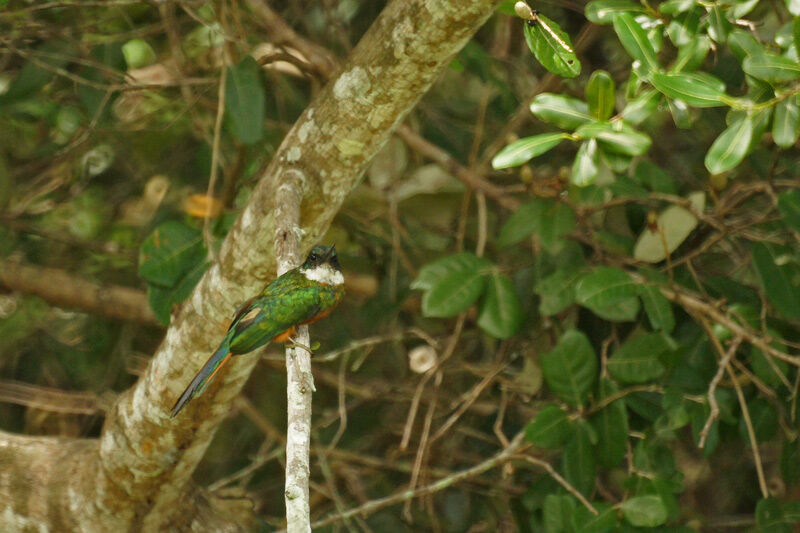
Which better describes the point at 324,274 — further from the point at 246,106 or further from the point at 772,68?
the point at 772,68

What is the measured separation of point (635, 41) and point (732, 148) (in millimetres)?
234

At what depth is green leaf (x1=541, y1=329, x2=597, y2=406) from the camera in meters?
2.33

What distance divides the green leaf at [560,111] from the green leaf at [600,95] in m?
0.03

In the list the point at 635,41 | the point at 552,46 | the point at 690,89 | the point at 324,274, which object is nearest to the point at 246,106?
the point at 324,274

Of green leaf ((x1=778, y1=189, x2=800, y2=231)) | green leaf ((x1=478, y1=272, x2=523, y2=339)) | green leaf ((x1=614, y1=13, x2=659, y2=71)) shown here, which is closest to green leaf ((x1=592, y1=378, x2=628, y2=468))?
green leaf ((x1=478, y1=272, x2=523, y2=339))

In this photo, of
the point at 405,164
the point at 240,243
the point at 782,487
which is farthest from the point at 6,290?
the point at 782,487

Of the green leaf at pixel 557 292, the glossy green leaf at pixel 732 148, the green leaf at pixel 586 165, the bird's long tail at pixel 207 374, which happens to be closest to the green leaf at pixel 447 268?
the green leaf at pixel 557 292

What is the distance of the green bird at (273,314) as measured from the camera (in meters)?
1.74

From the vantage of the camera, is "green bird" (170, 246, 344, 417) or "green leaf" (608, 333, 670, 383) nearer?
"green bird" (170, 246, 344, 417)

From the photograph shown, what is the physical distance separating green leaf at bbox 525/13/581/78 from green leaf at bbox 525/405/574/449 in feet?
3.22

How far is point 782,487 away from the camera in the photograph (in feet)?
9.81

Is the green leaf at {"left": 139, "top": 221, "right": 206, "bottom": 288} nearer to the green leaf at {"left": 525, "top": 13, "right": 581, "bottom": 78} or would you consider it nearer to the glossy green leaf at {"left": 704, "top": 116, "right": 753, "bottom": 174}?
the green leaf at {"left": 525, "top": 13, "right": 581, "bottom": 78}

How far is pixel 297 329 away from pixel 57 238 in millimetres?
1740

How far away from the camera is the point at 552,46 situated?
1606 mm
